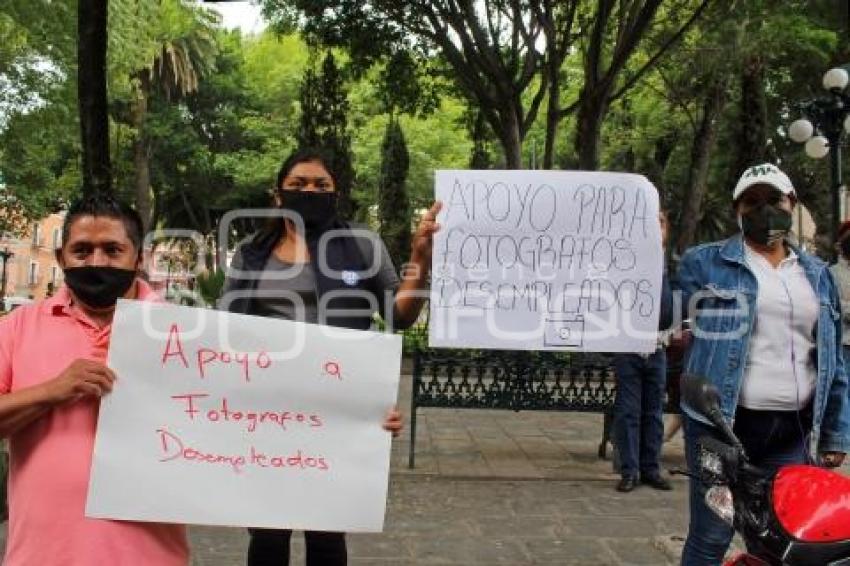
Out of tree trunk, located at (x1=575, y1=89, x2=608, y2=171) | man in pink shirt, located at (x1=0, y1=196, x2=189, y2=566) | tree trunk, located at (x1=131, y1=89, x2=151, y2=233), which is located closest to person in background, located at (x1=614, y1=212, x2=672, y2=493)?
man in pink shirt, located at (x1=0, y1=196, x2=189, y2=566)

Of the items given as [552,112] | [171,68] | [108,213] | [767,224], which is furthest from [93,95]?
[171,68]

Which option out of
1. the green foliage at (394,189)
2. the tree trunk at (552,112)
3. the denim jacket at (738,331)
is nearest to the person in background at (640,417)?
the denim jacket at (738,331)

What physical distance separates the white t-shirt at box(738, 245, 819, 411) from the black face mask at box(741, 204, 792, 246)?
16 centimetres

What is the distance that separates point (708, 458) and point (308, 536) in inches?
53.5

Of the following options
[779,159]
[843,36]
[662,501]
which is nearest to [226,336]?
[662,501]

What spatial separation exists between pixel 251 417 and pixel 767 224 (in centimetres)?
198

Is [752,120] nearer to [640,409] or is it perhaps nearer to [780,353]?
[640,409]

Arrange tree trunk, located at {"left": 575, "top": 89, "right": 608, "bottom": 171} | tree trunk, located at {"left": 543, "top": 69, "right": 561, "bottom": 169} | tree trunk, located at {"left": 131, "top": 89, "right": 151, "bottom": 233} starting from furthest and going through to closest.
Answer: tree trunk, located at {"left": 131, "top": 89, "right": 151, "bottom": 233} → tree trunk, located at {"left": 543, "top": 69, "right": 561, "bottom": 169} → tree trunk, located at {"left": 575, "top": 89, "right": 608, "bottom": 171}

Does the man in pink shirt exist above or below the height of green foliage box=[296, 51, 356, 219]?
below

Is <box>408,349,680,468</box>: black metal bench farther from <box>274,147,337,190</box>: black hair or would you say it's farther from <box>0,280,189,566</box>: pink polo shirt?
<box>0,280,189,566</box>: pink polo shirt

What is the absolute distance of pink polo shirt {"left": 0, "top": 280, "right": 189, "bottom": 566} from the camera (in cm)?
206

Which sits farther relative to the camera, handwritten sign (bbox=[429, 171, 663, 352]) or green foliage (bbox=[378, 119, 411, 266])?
green foliage (bbox=[378, 119, 411, 266])

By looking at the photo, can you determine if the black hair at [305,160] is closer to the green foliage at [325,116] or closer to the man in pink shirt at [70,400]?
the man in pink shirt at [70,400]

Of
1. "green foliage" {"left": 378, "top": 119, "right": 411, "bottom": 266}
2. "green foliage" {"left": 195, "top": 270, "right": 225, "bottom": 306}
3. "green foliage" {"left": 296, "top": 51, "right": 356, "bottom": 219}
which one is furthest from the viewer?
"green foliage" {"left": 378, "top": 119, "right": 411, "bottom": 266}
